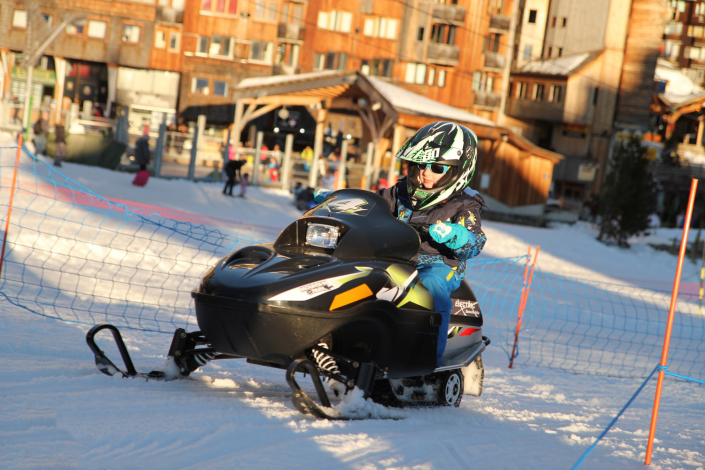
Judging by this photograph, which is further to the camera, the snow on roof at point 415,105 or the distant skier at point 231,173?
the snow on roof at point 415,105

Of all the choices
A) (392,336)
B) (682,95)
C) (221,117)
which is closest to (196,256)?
(392,336)

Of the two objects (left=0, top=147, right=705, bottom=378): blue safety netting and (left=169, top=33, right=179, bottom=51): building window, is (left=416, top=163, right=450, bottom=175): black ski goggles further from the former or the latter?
(left=169, top=33, right=179, bottom=51): building window

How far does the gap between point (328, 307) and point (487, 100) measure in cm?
4193

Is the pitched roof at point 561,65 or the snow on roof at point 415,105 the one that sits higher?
the pitched roof at point 561,65

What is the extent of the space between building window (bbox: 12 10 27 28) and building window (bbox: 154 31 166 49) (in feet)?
24.4

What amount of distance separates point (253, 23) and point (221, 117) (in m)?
5.85

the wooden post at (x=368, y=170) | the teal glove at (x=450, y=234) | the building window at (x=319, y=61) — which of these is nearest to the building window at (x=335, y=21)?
the building window at (x=319, y=61)

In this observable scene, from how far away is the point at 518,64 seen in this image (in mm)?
45906

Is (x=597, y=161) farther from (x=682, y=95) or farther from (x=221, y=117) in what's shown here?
(x=221, y=117)

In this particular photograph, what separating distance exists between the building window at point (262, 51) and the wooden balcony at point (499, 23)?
14.3 metres

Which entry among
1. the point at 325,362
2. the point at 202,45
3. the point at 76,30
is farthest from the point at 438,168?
the point at 76,30

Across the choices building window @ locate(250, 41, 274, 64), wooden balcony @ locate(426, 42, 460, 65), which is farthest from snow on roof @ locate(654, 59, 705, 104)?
building window @ locate(250, 41, 274, 64)

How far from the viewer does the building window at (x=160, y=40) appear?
38.9 metres

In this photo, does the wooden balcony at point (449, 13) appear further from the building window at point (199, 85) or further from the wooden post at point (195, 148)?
the wooden post at point (195, 148)
